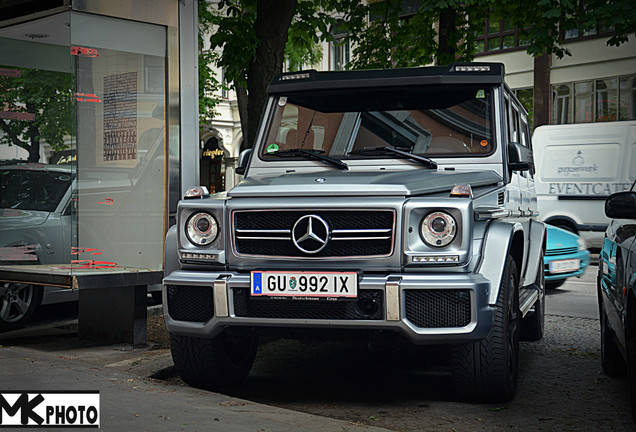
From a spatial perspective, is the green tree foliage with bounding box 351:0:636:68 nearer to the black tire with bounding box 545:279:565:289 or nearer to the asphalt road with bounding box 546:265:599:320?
the asphalt road with bounding box 546:265:599:320

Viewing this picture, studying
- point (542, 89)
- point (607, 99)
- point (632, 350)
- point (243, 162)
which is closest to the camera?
point (632, 350)

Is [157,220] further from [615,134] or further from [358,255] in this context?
[615,134]

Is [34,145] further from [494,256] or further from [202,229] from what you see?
[494,256]

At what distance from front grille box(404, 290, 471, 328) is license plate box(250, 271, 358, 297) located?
0.33 meters

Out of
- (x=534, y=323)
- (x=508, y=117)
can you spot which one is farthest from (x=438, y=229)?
(x=534, y=323)

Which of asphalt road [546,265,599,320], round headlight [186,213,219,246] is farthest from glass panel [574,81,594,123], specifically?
round headlight [186,213,219,246]

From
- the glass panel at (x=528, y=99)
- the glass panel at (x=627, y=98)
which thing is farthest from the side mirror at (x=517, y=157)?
the glass panel at (x=528, y=99)

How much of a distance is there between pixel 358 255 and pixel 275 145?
1.82m

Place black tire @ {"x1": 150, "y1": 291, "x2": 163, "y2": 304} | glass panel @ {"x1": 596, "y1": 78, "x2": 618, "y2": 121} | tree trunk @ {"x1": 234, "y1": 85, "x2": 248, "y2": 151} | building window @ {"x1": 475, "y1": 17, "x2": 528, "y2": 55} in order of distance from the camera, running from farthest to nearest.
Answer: building window @ {"x1": 475, "y1": 17, "x2": 528, "y2": 55} < glass panel @ {"x1": 596, "y1": 78, "x2": 618, "y2": 121} < tree trunk @ {"x1": 234, "y1": 85, "x2": 248, "y2": 151} < black tire @ {"x1": 150, "y1": 291, "x2": 163, "y2": 304}

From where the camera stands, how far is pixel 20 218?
30.5 ft

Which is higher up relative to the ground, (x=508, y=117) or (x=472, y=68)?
(x=472, y=68)

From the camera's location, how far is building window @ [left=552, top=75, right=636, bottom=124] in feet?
85.5

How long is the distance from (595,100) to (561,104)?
1356mm

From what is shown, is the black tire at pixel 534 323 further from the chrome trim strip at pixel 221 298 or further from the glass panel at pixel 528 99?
the glass panel at pixel 528 99
